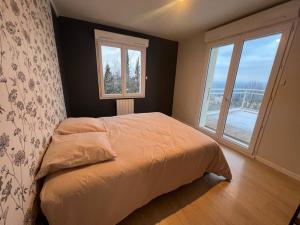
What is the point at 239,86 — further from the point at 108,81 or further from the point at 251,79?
the point at 108,81

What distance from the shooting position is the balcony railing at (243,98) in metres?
2.31

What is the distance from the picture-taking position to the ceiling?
6.41 feet

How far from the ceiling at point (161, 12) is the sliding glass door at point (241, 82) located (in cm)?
48

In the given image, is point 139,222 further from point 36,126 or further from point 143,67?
point 143,67

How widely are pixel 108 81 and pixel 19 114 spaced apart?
2.51 m

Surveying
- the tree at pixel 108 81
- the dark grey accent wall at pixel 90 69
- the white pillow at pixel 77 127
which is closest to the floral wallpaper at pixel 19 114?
the white pillow at pixel 77 127

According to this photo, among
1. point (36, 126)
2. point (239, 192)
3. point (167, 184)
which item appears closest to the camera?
point (36, 126)

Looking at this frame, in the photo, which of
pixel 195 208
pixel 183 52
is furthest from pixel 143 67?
pixel 195 208

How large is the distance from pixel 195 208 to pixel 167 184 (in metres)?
0.41

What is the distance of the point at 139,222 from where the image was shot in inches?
49.1

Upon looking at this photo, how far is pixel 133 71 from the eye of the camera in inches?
135

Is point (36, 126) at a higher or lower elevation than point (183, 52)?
lower

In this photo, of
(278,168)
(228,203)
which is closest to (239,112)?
(278,168)

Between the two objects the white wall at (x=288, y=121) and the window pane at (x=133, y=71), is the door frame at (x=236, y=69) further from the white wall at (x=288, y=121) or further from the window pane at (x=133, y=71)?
the window pane at (x=133, y=71)
